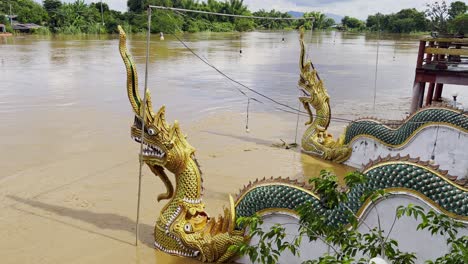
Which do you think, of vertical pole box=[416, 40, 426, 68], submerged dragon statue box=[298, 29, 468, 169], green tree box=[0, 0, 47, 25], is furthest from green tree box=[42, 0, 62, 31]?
vertical pole box=[416, 40, 426, 68]

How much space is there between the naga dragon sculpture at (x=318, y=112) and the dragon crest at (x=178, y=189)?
5.54m

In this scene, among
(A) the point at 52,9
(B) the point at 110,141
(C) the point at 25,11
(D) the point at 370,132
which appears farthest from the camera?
(A) the point at 52,9

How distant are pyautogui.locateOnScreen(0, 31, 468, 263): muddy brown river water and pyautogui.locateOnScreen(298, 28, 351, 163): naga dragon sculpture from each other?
1.09ft

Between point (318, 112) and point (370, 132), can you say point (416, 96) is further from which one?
point (318, 112)

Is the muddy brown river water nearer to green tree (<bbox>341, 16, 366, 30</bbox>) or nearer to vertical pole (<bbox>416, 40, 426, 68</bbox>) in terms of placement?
vertical pole (<bbox>416, 40, 426, 68</bbox>)

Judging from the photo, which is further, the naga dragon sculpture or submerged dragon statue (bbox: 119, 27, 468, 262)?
the naga dragon sculpture

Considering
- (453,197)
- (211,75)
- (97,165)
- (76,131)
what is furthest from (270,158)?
(211,75)

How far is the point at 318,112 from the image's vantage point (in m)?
10.8

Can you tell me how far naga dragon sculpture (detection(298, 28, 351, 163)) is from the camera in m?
10.6

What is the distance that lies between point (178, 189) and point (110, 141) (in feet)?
24.2

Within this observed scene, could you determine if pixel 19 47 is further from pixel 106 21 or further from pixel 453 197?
pixel 453 197

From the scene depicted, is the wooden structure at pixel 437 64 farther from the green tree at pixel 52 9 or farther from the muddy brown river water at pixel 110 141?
the green tree at pixel 52 9

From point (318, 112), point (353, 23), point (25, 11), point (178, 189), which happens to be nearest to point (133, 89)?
point (178, 189)

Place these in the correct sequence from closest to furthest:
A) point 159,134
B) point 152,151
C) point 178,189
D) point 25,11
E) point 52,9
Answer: point 159,134 < point 152,151 < point 178,189 < point 25,11 < point 52,9
